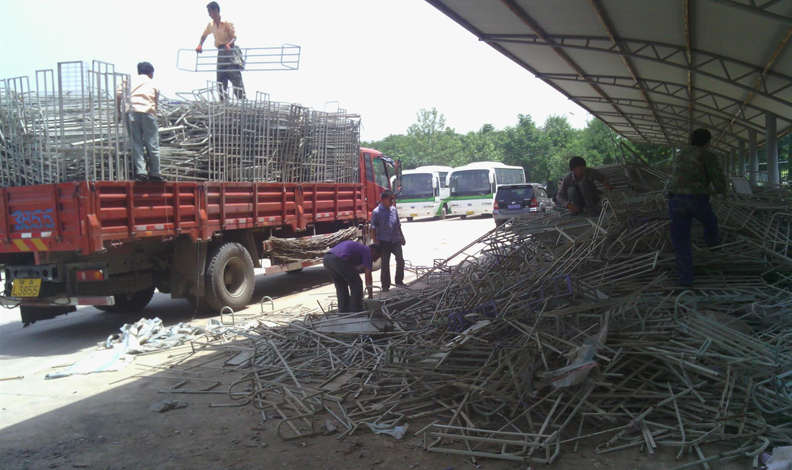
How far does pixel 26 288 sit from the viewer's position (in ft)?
23.6

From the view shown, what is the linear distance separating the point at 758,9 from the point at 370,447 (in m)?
5.47

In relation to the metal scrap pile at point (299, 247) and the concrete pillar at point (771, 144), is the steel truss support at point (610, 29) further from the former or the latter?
the metal scrap pile at point (299, 247)

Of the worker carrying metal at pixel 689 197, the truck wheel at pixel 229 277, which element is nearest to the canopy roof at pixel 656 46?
the worker carrying metal at pixel 689 197

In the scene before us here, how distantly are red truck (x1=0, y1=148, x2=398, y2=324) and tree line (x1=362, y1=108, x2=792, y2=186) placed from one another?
19.4 metres

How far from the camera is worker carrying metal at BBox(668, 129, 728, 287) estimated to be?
5465 mm

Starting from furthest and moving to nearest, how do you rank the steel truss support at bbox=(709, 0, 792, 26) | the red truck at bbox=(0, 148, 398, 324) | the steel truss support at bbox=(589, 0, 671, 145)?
1. the red truck at bbox=(0, 148, 398, 324)
2. the steel truss support at bbox=(589, 0, 671, 145)
3. the steel truss support at bbox=(709, 0, 792, 26)

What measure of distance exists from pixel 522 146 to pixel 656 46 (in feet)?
119

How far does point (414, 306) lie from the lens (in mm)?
6711

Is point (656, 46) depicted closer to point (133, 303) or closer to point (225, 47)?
point (225, 47)

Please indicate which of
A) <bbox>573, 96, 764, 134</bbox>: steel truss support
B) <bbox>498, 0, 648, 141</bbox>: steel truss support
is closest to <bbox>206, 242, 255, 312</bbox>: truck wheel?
<bbox>498, 0, 648, 141</bbox>: steel truss support

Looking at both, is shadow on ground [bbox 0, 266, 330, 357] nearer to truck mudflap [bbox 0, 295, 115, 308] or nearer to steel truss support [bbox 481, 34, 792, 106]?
truck mudflap [bbox 0, 295, 115, 308]

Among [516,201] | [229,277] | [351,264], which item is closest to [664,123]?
[516,201]

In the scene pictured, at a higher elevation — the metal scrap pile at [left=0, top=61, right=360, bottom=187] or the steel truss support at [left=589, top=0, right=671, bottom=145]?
the steel truss support at [left=589, top=0, right=671, bottom=145]

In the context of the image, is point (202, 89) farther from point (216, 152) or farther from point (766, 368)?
point (766, 368)
